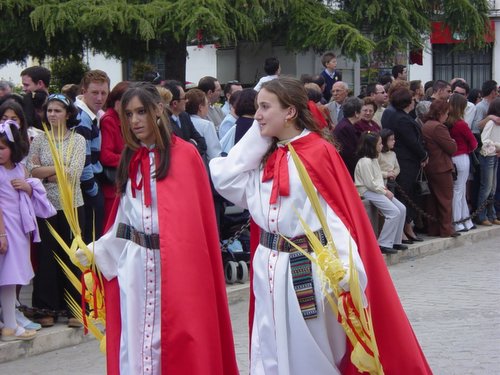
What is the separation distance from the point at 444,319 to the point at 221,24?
591 centimetres

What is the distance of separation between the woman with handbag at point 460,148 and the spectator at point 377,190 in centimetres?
178

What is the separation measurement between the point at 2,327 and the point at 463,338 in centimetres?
363

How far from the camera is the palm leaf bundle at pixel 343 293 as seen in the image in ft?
15.8

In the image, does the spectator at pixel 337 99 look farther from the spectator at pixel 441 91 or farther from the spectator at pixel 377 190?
the spectator at pixel 441 91

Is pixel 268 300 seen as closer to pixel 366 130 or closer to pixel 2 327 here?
pixel 2 327

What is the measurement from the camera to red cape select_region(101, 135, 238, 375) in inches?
206

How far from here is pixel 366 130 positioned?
448 inches

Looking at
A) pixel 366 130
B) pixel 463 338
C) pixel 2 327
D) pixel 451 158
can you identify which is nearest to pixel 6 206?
pixel 2 327

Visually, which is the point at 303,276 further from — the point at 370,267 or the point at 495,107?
the point at 495,107

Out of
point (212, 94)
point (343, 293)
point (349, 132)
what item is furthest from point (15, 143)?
point (349, 132)

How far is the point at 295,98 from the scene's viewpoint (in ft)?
17.0

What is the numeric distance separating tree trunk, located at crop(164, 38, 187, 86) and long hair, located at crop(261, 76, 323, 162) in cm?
970

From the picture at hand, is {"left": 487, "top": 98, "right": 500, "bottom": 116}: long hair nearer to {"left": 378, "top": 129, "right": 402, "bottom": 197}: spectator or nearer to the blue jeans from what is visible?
the blue jeans

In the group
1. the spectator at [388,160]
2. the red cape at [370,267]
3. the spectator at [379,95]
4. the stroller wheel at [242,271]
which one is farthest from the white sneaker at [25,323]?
the spectator at [379,95]
